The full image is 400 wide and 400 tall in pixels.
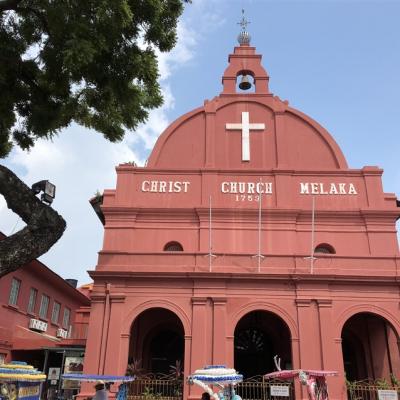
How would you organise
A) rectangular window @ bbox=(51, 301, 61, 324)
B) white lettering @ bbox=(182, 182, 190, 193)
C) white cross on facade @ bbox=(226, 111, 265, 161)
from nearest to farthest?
white lettering @ bbox=(182, 182, 190, 193) → white cross on facade @ bbox=(226, 111, 265, 161) → rectangular window @ bbox=(51, 301, 61, 324)

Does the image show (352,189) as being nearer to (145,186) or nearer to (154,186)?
(154,186)

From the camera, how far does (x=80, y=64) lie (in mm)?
8242

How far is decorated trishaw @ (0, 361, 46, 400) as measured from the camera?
9766 millimetres

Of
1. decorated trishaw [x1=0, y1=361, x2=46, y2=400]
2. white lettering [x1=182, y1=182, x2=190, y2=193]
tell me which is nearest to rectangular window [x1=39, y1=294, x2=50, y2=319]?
white lettering [x1=182, y1=182, x2=190, y2=193]

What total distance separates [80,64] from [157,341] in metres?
13.7

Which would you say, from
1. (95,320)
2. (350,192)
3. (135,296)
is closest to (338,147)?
(350,192)

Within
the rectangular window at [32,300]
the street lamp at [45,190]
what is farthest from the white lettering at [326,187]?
the street lamp at [45,190]

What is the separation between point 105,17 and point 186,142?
1327 cm

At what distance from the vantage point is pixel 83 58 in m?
8.10

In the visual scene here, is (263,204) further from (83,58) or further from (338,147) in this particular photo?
(83,58)

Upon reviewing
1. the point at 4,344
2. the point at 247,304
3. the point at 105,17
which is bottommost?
the point at 4,344

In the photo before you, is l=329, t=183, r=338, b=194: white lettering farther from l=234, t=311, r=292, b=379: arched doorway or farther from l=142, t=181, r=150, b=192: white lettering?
l=142, t=181, r=150, b=192: white lettering

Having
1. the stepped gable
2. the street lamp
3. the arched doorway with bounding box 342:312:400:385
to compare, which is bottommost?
the arched doorway with bounding box 342:312:400:385

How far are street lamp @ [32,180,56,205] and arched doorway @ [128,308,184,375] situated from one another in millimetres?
11673
